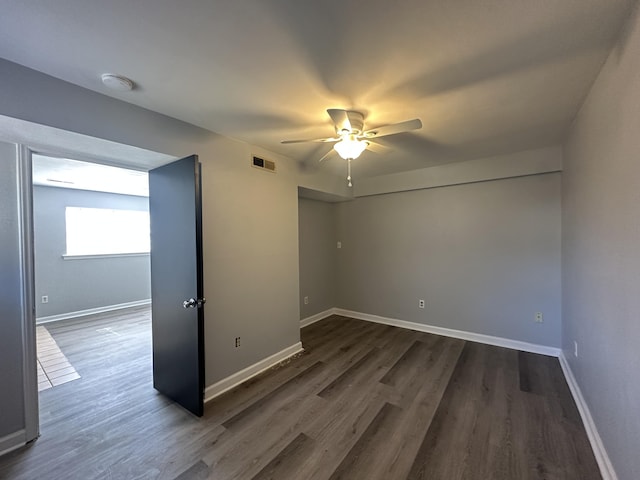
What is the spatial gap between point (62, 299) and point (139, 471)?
15.4ft

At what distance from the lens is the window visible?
508 centimetres

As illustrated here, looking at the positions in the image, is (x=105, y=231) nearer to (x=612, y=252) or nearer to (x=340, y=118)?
(x=340, y=118)

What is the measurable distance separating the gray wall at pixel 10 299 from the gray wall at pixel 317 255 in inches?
122

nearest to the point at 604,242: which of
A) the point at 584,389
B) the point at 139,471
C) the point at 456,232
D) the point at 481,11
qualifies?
the point at 584,389

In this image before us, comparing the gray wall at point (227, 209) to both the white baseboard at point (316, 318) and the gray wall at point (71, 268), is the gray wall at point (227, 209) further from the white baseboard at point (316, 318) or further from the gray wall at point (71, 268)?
the gray wall at point (71, 268)

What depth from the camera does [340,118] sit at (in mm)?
1831

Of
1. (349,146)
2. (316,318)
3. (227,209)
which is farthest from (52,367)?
(349,146)

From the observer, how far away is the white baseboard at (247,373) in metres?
2.47

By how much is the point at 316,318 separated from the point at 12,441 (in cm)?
350

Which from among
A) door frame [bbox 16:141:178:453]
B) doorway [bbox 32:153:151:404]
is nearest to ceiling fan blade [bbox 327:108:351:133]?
door frame [bbox 16:141:178:453]

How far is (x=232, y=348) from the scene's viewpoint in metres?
2.68

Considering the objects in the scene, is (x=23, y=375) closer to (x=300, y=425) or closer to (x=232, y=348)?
(x=232, y=348)

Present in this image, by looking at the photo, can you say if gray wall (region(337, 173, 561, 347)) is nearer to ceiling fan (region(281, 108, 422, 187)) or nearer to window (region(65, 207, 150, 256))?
ceiling fan (region(281, 108, 422, 187))

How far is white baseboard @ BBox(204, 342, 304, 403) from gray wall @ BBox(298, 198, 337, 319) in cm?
113
